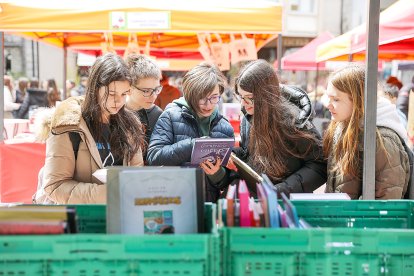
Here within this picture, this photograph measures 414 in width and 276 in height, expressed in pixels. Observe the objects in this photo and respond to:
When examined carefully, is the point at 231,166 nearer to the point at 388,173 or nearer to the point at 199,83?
the point at 199,83

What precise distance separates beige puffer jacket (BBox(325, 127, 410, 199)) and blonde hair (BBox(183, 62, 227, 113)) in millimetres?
931

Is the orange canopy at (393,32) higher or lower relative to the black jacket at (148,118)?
higher

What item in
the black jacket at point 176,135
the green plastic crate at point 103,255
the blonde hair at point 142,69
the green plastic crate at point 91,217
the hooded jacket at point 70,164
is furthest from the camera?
the blonde hair at point 142,69

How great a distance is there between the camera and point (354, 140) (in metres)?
2.77

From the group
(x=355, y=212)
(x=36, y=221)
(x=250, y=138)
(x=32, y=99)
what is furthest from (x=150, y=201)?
(x=32, y=99)

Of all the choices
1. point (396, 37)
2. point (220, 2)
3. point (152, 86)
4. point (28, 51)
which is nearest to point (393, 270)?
point (152, 86)

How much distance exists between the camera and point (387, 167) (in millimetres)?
2703

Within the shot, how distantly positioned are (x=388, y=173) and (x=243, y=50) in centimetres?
425

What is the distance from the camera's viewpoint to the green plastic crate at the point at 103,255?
4.99ft

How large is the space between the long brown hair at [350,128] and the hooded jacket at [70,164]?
1253mm

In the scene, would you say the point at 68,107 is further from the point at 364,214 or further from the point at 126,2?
the point at 126,2

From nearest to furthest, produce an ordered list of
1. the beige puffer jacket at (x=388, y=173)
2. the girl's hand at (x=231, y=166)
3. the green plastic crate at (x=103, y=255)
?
the green plastic crate at (x=103, y=255)
the beige puffer jacket at (x=388, y=173)
the girl's hand at (x=231, y=166)

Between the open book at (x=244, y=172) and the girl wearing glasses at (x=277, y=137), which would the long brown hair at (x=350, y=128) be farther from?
the open book at (x=244, y=172)

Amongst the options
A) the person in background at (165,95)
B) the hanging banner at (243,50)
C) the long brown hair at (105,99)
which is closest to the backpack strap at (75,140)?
the long brown hair at (105,99)
